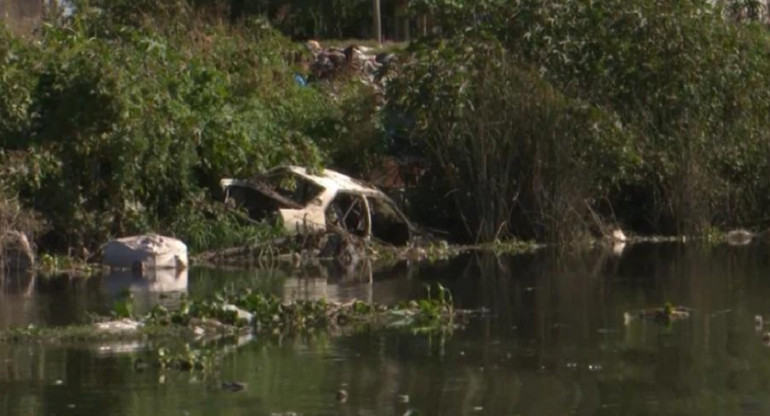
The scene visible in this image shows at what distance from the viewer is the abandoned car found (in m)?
21.2

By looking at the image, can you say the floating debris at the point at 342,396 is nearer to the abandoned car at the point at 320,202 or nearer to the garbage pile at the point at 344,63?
the abandoned car at the point at 320,202

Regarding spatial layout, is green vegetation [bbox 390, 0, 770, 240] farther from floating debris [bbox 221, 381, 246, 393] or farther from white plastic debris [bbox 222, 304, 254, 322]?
floating debris [bbox 221, 381, 246, 393]

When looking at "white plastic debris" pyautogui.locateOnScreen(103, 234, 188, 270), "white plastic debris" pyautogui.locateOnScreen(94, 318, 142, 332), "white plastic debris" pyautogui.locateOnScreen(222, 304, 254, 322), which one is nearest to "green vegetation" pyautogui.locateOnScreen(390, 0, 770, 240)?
"white plastic debris" pyautogui.locateOnScreen(103, 234, 188, 270)

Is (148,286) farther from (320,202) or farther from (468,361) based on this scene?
(468,361)

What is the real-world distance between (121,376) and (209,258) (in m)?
9.68

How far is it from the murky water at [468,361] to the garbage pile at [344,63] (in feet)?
38.1

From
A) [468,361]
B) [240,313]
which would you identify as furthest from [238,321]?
[468,361]

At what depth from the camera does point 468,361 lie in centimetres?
1120

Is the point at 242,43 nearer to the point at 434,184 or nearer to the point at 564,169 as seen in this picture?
the point at 434,184

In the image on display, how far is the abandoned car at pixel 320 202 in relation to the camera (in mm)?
21219

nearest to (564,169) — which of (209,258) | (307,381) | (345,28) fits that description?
(209,258)

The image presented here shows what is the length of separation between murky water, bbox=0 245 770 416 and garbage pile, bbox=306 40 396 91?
38.1 feet

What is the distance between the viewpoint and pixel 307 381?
10.4m

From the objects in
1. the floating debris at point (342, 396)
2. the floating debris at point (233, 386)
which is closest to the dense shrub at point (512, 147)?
the floating debris at point (233, 386)
